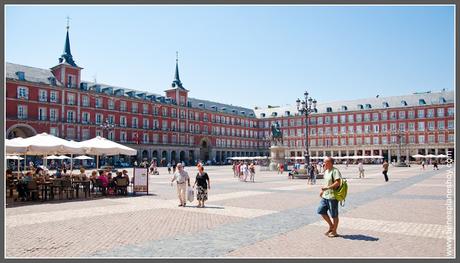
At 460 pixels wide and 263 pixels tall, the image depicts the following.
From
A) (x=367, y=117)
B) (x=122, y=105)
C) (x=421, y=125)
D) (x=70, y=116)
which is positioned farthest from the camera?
(x=367, y=117)

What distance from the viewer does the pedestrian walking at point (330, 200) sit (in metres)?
7.56

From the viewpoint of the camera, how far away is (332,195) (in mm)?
7613

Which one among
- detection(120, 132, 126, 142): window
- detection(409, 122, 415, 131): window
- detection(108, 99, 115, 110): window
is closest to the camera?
detection(108, 99, 115, 110): window

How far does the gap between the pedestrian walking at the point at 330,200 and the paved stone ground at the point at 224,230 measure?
28 centimetres

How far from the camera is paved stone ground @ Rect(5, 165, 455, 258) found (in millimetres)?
6434

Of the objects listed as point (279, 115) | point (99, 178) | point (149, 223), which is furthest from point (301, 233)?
point (279, 115)

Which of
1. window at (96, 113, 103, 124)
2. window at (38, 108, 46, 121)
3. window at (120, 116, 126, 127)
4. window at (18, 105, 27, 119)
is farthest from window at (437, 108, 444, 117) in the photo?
window at (18, 105, 27, 119)

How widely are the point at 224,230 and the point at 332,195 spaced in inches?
94.3

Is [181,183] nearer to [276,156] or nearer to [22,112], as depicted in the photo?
[276,156]

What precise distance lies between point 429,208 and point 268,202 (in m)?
4.94

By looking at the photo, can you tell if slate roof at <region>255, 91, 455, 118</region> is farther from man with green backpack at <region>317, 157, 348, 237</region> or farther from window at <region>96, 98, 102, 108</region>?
man with green backpack at <region>317, 157, 348, 237</region>

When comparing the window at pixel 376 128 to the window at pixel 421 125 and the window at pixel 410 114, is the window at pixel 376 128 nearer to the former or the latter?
the window at pixel 410 114

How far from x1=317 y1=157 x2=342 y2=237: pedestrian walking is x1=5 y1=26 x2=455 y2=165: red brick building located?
144 ft

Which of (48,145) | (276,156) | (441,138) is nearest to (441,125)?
(441,138)
